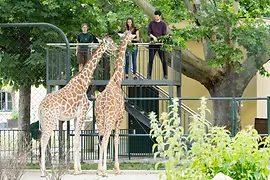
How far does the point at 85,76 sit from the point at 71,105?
0.78m

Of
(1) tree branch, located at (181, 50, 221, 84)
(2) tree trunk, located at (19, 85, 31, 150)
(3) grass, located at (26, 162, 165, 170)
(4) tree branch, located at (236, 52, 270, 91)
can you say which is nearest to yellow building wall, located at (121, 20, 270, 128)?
(1) tree branch, located at (181, 50, 221, 84)

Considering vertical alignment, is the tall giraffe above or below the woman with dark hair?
below

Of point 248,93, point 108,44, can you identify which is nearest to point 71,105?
point 108,44

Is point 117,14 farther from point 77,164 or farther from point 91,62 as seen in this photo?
point 77,164

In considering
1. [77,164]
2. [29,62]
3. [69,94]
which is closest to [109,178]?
[77,164]

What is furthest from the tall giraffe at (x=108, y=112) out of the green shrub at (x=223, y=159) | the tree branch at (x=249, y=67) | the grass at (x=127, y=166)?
the green shrub at (x=223, y=159)

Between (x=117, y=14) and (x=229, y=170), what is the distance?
10.4m

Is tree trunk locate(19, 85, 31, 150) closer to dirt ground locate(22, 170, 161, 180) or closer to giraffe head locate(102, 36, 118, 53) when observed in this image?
giraffe head locate(102, 36, 118, 53)

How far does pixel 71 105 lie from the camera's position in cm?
1468

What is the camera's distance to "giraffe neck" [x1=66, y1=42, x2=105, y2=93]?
14898 millimetres

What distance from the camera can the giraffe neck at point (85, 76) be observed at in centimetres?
1490

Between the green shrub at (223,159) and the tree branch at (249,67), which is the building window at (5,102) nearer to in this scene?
the tree branch at (249,67)

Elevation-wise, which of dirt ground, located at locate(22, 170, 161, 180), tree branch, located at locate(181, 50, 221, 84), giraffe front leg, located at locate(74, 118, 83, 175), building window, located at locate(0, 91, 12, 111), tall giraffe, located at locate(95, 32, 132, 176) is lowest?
dirt ground, located at locate(22, 170, 161, 180)

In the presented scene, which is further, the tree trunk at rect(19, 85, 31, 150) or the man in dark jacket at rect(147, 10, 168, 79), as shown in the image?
the tree trunk at rect(19, 85, 31, 150)
